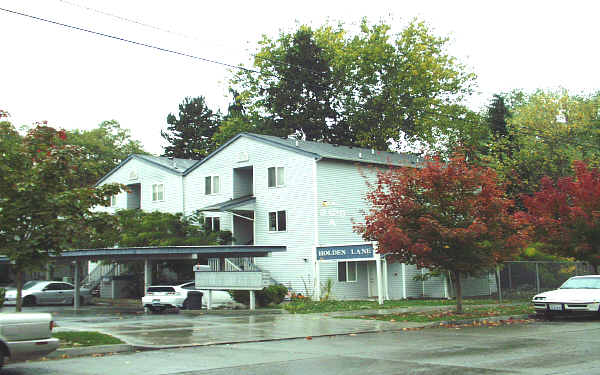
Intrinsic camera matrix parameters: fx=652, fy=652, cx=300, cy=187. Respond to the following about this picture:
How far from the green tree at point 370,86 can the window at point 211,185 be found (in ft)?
48.3

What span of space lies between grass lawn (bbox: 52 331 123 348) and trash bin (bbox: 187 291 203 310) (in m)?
13.1

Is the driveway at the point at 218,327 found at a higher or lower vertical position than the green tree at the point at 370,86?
lower

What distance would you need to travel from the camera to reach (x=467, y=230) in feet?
67.9

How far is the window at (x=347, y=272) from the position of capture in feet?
113

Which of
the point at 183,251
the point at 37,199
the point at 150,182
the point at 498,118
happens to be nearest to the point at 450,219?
the point at 37,199

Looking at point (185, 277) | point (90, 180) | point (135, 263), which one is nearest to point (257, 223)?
point (185, 277)

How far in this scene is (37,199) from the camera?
14820 mm

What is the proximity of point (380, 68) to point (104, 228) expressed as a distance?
40.5m

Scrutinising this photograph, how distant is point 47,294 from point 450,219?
81.1 feet

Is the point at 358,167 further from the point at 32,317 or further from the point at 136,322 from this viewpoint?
the point at 32,317

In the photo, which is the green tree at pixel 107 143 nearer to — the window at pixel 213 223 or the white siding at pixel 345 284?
the window at pixel 213 223

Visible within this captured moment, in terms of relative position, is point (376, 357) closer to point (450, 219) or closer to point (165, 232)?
point (450, 219)

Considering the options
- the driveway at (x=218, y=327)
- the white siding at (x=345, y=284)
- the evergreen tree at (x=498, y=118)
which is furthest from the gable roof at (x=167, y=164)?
the evergreen tree at (x=498, y=118)

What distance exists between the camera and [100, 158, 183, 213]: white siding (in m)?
42.9
